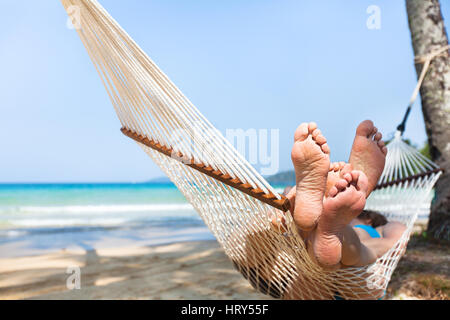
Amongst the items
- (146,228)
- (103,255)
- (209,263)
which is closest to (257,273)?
(209,263)

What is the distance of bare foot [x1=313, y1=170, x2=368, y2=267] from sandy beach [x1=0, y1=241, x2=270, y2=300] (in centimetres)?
106

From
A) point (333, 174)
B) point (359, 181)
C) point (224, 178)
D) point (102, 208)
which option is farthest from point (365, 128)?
point (102, 208)

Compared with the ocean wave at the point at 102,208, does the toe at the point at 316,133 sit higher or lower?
higher

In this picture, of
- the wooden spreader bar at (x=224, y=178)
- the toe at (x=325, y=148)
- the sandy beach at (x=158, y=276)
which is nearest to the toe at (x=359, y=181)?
the toe at (x=325, y=148)

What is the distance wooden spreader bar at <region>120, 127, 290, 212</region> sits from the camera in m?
0.98

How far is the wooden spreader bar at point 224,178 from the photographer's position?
0.98m

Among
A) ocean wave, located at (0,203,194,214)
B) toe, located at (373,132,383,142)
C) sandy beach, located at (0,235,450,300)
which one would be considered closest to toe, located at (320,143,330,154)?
toe, located at (373,132,383,142)

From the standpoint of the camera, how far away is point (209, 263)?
111 inches

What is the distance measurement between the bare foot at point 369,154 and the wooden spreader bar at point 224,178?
509 mm

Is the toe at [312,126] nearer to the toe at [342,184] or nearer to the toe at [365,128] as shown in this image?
the toe at [342,184]

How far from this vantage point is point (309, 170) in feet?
3.32

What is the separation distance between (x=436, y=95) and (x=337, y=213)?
6.95 feet

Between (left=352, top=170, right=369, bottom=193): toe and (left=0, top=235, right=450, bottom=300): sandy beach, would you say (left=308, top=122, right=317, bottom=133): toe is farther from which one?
(left=0, top=235, right=450, bottom=300): sandy beach

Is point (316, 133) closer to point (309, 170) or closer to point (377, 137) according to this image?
point (309, 170)
